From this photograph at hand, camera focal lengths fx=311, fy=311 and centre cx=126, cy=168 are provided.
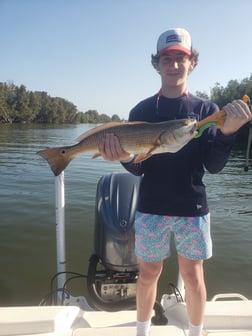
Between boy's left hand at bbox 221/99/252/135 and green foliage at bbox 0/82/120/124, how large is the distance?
89270 millimetres

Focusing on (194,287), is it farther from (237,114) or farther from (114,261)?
(237,114)

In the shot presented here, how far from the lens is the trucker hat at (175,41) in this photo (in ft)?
7.89

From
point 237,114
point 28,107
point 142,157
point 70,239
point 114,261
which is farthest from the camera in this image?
point 28,107

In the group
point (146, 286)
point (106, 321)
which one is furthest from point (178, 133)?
point (106, 321)

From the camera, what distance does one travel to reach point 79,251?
6473 mm

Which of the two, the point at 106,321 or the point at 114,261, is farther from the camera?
the point at 114,261

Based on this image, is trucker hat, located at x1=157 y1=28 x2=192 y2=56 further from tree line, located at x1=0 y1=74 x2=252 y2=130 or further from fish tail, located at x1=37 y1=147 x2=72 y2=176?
tree line, located at x1=0 y1=74 x2=252 y2=130

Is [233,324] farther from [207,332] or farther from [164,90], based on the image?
[164,90]

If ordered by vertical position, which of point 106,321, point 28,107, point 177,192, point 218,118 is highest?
point 28,107

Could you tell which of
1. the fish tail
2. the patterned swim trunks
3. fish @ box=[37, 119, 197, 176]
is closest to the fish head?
fish @ box=[37, 119, 197, 176]

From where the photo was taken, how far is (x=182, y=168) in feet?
7.98

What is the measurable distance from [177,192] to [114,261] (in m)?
1.19

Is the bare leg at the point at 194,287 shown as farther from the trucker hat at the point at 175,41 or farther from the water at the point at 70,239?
the water at the point at 70,239

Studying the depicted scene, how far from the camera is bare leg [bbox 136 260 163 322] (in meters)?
2.47
